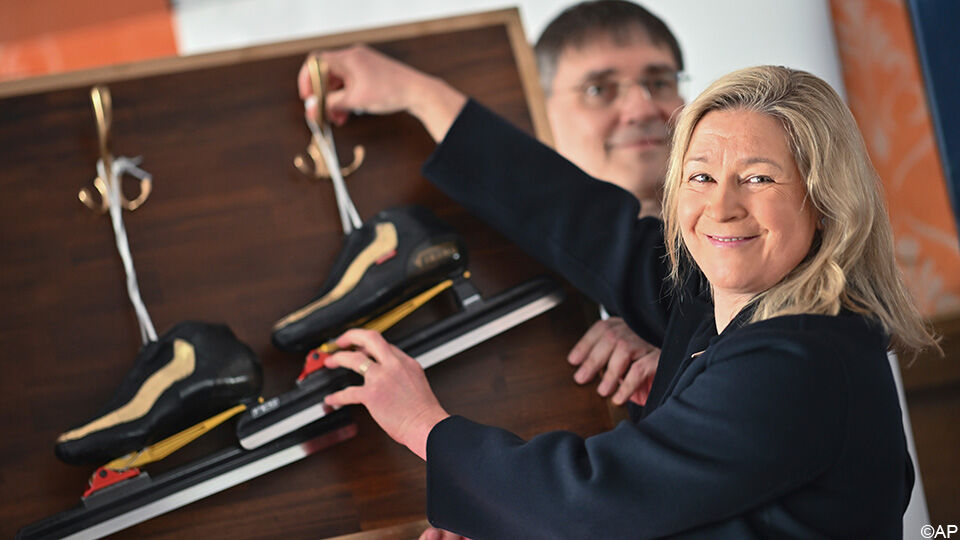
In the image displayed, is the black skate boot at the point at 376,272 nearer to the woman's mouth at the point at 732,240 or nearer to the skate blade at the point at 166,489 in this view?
the skate blade at the point at 166,489

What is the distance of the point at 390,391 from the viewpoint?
1129mm

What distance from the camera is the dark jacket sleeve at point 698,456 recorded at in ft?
2.69

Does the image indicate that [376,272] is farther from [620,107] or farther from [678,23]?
[678,23]

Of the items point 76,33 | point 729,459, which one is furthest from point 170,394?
point 76,33

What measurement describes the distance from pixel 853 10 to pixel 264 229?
1.80 m

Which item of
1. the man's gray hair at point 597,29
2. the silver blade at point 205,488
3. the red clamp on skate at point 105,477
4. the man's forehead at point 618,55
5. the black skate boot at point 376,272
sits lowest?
the silver blade at point 205,488

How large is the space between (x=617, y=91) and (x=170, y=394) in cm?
109

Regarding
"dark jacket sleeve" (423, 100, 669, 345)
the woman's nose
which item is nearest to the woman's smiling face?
the woman's nose

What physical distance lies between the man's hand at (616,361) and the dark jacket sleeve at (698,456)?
1.13 feet

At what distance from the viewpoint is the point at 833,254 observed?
900mm

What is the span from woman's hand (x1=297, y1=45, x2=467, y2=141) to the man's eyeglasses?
20.5 inches

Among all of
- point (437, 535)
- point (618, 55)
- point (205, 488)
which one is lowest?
point (437, 535)

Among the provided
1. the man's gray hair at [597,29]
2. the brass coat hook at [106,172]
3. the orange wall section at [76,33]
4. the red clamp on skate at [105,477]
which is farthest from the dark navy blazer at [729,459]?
the orange wall section at [76,33]

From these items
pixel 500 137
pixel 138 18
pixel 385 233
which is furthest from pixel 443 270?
pixel 138 18
